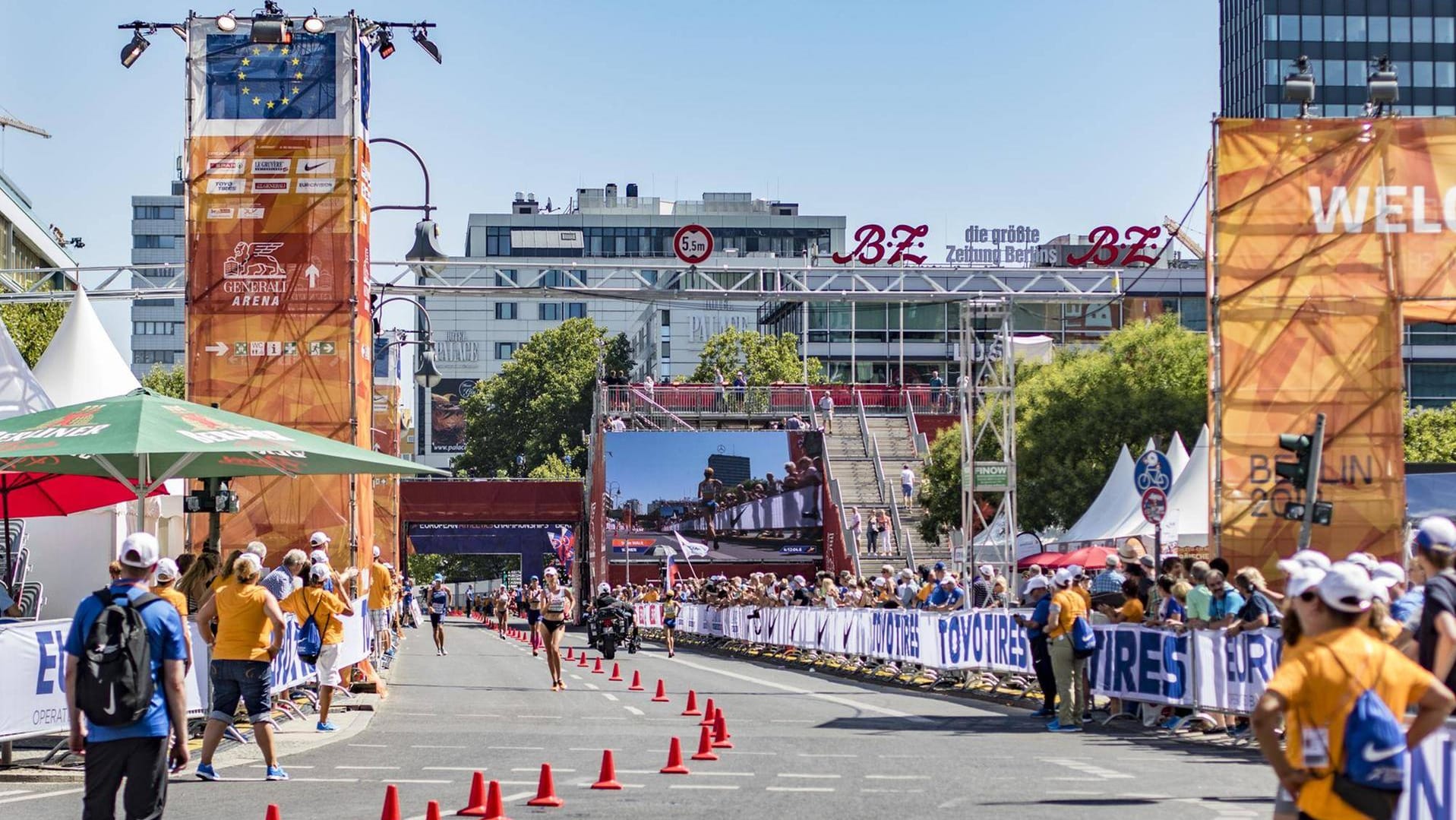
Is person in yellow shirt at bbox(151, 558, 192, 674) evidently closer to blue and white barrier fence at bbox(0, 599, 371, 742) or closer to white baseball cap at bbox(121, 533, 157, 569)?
blue and white barrier fence at bbox(0, 599, 371, 742)

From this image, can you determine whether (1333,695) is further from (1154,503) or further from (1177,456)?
(1177,456)

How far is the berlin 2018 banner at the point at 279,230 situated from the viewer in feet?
95.3

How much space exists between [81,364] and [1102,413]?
29.3m

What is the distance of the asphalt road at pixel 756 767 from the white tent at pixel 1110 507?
449 inches

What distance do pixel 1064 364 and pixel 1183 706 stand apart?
124 feet

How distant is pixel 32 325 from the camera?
54.3 m

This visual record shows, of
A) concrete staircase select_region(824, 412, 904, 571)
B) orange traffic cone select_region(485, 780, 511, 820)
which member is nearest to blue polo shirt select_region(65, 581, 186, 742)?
orange traffic cone select_region(485, 780, 511, 820)

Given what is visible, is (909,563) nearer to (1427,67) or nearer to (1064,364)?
(1064,364)

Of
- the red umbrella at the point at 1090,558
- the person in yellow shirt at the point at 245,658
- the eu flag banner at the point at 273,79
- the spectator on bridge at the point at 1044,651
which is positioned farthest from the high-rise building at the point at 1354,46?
the person in yellow shirt at the point at 245,658

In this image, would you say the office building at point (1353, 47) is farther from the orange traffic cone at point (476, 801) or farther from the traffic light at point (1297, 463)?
the orange traffic cone at point (476, 801)

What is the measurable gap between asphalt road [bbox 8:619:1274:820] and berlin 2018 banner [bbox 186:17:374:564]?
5.64 meters

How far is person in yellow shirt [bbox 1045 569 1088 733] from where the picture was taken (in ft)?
67.7

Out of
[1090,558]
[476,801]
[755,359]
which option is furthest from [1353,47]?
[476,801]

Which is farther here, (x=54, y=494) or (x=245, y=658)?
(x=54, y=494)
